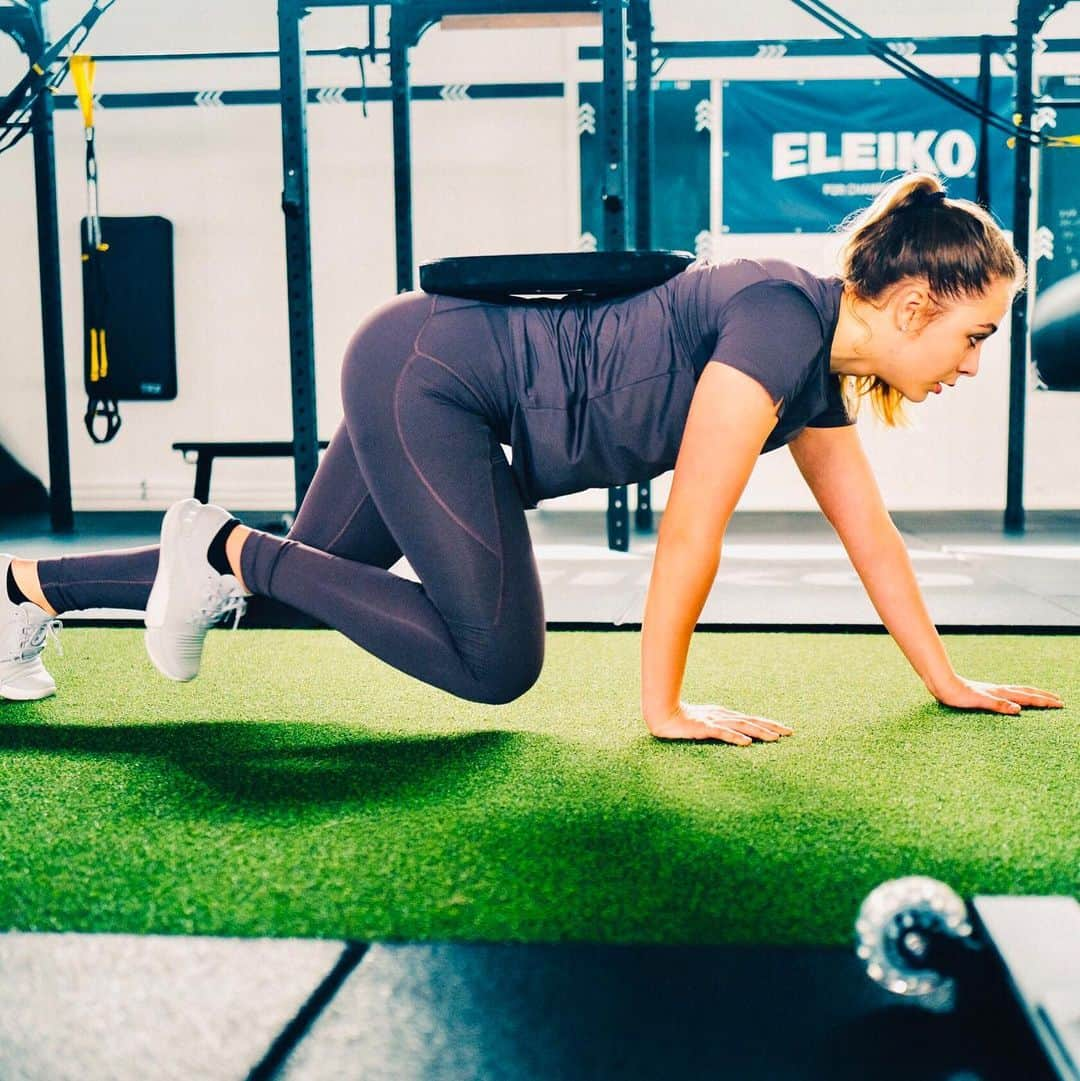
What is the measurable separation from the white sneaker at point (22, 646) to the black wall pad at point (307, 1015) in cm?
116

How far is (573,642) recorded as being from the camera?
8.59 ft

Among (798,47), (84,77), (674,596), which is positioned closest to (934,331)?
(674,596)

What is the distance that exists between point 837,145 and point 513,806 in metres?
5.52

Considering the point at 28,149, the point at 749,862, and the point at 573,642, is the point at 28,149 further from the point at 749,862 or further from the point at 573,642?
the point at 749,862

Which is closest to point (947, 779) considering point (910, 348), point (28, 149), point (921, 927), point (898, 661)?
point (910, 348)

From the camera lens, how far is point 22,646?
6.43 feet

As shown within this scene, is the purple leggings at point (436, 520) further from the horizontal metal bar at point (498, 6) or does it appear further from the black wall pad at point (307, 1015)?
the horizontal metal bar at point (498, 6)

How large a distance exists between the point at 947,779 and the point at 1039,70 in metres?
5.90

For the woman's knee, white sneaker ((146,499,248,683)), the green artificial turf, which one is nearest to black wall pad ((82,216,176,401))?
the green artificial turf

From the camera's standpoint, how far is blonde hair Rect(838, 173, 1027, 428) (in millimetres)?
1438

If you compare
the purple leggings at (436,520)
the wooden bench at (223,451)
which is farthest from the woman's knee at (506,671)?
the wooden bench at (223,451)

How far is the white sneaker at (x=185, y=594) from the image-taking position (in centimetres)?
176

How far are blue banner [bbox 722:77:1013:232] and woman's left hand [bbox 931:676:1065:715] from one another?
4681mm

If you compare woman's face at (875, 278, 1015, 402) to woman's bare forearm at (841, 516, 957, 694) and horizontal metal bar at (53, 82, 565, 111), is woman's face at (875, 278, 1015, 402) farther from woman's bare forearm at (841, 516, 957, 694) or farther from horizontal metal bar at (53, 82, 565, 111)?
horizontal metal bar at (53, 82, 565, 111)
